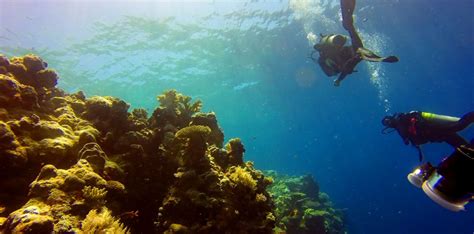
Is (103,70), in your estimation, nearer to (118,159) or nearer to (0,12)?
(0,12)

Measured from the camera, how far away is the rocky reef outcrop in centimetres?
381

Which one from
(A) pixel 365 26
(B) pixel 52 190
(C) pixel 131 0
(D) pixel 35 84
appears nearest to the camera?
(B) pixel 52 190

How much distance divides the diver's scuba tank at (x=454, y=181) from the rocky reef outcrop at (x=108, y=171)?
295 cm

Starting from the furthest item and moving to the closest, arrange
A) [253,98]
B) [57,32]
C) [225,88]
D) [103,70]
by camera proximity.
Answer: [253,98] < [225,88] < [103,70] < [57,32]

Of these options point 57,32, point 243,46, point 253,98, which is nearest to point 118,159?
point 57,32

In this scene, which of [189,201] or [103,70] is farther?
[103,70]

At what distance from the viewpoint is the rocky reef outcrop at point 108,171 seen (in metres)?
3.81

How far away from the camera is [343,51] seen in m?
8.06

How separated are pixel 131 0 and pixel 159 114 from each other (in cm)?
1784

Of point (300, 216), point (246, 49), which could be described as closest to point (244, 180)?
point (300, 216)

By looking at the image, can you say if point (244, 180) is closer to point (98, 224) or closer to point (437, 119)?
point (98, 224)

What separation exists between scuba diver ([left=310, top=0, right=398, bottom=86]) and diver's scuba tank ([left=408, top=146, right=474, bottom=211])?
448 centimetres

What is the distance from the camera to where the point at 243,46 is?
31250mm

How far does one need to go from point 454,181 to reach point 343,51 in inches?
242
